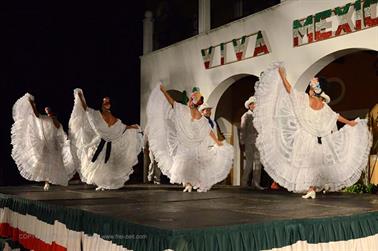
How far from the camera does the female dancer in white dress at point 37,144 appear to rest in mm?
6934

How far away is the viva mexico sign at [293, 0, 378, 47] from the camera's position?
627cm

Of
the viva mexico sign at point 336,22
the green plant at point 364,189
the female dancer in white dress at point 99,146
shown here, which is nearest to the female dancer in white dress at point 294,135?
the viva mexico sign at point 336,22

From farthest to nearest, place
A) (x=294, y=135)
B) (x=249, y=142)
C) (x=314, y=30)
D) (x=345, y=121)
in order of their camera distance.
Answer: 1. (x=249, y=142)
2. (x=314, y=30)
3. (x=345, y=121)
4. (x=294, y=135)

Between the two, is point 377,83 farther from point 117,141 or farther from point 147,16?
point 147,16

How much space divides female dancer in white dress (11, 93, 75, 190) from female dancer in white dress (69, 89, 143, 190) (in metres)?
0.33

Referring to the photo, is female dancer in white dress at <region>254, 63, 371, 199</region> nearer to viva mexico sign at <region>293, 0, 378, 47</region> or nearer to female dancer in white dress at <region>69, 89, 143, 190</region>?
viva mexico sign at <region>293, 0, 378, 47</region>

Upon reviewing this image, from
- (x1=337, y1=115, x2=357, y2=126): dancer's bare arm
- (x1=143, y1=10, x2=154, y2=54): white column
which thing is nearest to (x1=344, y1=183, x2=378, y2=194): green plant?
(x1=337, y1=115, x2=357, y2=126): dancer's bare arm

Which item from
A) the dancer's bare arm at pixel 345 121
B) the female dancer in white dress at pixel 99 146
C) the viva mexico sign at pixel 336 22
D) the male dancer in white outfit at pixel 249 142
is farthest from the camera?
the male dancer in white outfit at pixel 249 142

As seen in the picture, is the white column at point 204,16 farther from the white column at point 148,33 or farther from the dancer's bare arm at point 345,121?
the dancer's bare arm at point 345,121

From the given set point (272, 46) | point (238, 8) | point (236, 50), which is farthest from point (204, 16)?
point (272, 46)

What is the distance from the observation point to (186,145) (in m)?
6.38

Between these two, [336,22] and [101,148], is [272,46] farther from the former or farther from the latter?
[101,148]

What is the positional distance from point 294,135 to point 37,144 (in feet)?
12.5

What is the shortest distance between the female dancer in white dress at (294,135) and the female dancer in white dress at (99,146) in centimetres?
258
